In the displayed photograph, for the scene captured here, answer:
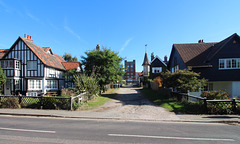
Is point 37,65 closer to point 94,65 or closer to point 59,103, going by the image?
point 94,65

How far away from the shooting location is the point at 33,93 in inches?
766

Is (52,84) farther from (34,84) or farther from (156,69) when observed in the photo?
(156,69)

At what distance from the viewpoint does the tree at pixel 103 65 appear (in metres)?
19.5

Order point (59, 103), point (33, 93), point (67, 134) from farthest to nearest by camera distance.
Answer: point (33, 93), point (59, 103), point (67, 134)

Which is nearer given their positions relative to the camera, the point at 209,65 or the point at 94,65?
the point at 209,65

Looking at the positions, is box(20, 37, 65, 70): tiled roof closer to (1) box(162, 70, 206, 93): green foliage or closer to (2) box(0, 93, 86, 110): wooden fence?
(2) box(0, 93, 86, 110): wooden fence

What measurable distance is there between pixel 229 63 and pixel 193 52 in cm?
447

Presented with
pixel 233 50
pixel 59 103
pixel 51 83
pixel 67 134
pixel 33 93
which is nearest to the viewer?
pixel 67 134

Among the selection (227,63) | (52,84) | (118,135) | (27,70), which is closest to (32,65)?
(27,70)

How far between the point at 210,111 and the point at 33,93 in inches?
890

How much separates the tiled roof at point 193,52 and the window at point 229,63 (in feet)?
6.68

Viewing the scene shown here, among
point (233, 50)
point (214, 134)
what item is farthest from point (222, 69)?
point (214, 134)

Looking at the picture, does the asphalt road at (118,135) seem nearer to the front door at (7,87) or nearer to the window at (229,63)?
the window at (229,63)

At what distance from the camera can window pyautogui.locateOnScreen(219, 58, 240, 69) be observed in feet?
52.3
